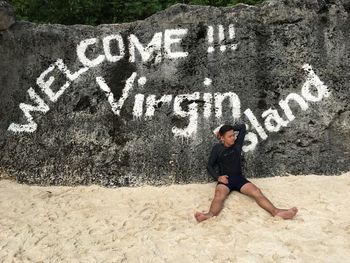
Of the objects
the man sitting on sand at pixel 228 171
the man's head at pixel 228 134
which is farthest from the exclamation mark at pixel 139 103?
the man's head at pixel 228 134

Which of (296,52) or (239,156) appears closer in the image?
(239,156)

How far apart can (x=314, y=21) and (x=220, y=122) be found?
172 cm

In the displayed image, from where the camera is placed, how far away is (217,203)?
15.7 feet

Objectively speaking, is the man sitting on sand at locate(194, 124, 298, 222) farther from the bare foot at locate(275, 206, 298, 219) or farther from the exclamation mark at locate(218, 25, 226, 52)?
the exclamation mark at locate(218, 25, 226, 52)

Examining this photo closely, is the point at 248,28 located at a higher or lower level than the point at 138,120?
higher

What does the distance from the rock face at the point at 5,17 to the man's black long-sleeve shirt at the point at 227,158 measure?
313 centimetres

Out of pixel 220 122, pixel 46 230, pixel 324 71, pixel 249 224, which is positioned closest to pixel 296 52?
pixel 324 71

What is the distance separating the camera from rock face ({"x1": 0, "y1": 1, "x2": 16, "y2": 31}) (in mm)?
5811

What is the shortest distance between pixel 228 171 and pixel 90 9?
14.0ft

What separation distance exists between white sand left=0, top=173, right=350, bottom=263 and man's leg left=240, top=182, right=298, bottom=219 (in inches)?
2.8

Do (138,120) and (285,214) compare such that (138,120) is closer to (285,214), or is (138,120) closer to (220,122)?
(220,122)

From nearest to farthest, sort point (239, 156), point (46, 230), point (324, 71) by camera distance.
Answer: point (46, 230) → point (239, 156) → point (324, 71)

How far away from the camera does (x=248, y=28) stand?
5602mm

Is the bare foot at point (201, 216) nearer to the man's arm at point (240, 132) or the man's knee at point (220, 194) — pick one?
the man's knee at point (220, 194)
